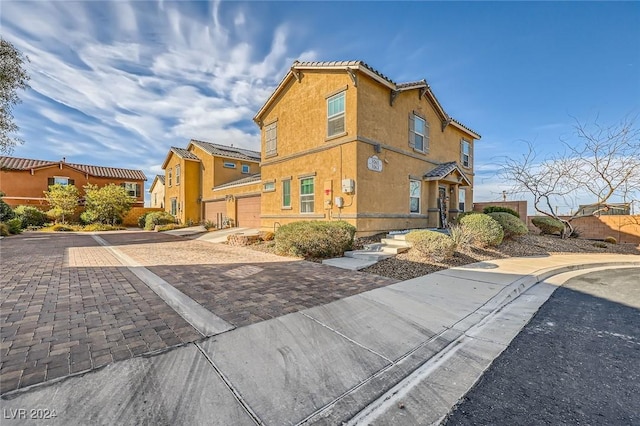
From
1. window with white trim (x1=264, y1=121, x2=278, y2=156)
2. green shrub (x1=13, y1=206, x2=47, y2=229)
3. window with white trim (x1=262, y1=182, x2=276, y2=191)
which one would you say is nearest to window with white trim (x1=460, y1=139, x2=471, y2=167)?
window with white trim (x1=264, y1=121, x2=278, y2=156)

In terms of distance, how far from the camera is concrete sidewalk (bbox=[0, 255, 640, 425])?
2.02 meters

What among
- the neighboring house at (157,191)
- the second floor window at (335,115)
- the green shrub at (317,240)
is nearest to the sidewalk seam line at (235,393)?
the green shrub at (317,240)

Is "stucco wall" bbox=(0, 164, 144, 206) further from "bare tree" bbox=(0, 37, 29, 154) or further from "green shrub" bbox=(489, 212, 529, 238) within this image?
"green shrub" bbox=(489, 212, 529, 238)

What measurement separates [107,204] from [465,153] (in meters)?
30.1

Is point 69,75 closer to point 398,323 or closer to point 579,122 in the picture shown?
point 398,323

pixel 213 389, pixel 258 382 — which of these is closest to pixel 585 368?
pixel 258 382

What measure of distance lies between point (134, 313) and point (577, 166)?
735 inches

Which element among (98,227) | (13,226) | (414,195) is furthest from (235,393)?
(98,227)

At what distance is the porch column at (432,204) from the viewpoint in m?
13.7

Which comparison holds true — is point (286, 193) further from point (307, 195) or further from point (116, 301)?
point (116, 301)

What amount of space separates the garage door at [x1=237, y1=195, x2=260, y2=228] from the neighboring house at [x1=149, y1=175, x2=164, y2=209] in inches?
954

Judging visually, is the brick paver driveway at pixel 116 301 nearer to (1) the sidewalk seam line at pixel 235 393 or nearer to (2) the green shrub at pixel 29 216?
(1) the sidewalk seam line at pixel 235 393

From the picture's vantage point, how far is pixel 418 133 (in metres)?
13.6

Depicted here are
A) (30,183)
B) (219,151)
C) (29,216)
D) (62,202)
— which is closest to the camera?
(29,216)
